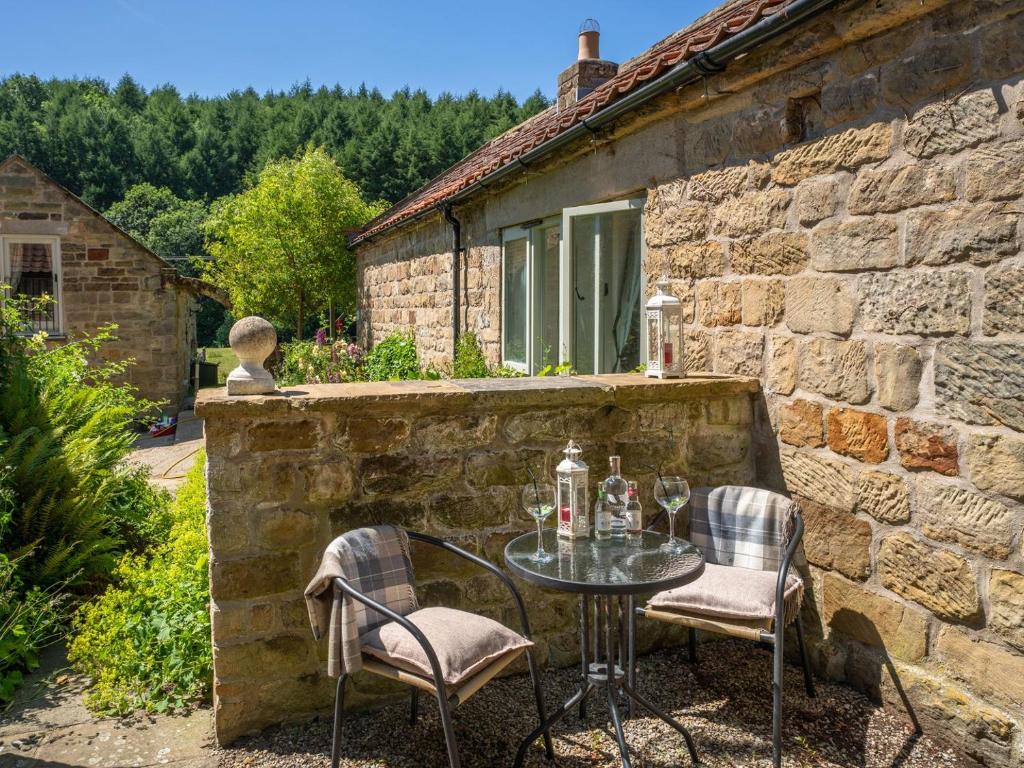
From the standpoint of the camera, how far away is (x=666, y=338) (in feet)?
12.6

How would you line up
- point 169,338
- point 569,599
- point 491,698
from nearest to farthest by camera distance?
point 491,698 → point 569,599 → point 169,338

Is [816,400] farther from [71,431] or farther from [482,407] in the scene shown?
[71,431]

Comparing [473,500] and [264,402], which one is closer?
[264,402]

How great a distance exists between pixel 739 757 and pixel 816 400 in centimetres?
159

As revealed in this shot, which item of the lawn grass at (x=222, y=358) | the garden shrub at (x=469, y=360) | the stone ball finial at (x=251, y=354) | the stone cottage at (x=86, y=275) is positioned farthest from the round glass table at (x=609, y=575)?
the lawn grass at (x=222, y=358)

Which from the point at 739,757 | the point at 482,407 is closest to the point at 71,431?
the point at 482,407

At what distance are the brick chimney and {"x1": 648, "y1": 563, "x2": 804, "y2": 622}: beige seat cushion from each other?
20.6ft

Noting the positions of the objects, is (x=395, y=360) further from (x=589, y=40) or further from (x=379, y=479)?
(x=379, y=479)

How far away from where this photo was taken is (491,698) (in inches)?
131

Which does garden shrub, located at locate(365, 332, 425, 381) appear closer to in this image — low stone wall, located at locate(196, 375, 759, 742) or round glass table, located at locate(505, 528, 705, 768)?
low stone wall, located at locate(196, 375, 759, 742)

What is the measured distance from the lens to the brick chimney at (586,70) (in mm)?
8086

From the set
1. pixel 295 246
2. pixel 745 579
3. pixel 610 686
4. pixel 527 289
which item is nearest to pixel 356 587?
pixel 610 686

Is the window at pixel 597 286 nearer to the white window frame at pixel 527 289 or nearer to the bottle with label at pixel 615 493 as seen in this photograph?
the white window frame at pixel 527 289

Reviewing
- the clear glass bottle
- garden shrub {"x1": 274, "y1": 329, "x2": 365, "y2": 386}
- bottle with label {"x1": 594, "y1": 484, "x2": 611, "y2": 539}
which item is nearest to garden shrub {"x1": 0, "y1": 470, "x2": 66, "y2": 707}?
bottle with label {"x1": 594, "y1": 484, "x2": 611, "y2": 539}
